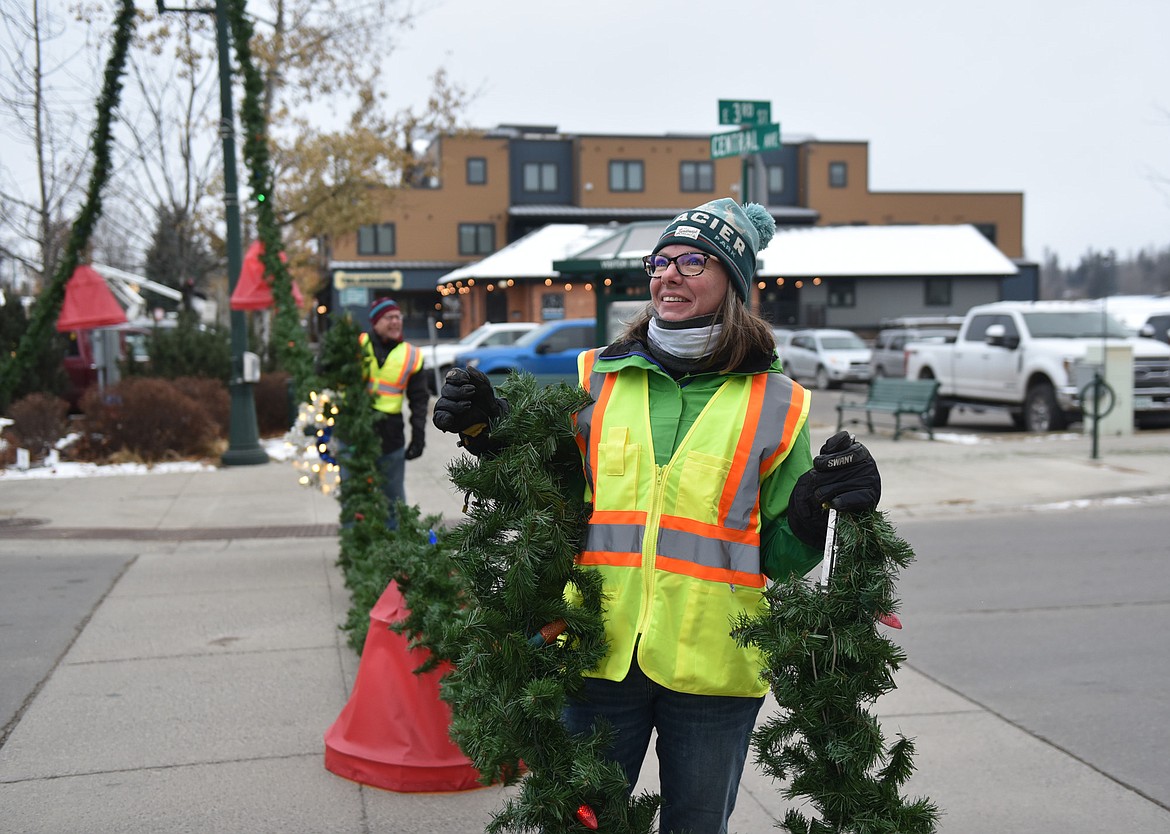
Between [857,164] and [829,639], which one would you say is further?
[857,164]

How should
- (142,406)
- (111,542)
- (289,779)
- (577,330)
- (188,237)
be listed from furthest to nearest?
(577,330), (188,237), (142,406), (111,542), (289,779)

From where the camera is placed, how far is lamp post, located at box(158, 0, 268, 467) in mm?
13125

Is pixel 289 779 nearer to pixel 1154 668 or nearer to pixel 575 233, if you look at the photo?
pixel 1154 668

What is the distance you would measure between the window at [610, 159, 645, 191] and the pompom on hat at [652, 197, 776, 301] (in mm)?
49920

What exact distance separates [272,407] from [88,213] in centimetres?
553

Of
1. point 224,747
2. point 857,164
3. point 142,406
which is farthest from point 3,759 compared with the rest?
point 857,164

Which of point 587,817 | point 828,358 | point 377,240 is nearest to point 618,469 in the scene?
point 587,817

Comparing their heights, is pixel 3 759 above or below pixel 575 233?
below

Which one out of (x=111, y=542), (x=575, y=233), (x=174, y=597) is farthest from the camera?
(x=575, y=233)

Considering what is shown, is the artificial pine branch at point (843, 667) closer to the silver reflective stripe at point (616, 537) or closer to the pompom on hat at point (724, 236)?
the silver reflective stripe at point (616, 537)

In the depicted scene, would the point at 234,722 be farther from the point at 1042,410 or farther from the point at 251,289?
the point at 1042,410

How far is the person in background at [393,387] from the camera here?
7.41m

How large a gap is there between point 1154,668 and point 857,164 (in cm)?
5263

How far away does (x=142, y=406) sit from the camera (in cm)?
1361
